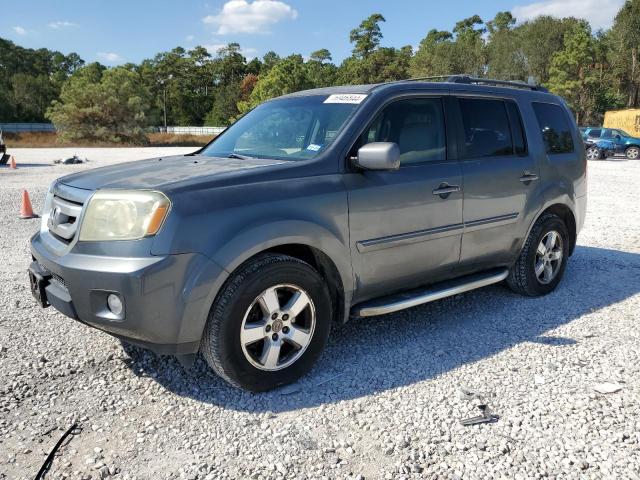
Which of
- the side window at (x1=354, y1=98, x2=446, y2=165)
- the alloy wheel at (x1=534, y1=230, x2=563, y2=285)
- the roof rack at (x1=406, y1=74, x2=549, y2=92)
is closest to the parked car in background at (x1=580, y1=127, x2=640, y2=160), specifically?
the roof rack at (x1=406, y1=74, x2=549, y2=92)

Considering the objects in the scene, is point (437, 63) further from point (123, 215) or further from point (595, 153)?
point (123, 215)

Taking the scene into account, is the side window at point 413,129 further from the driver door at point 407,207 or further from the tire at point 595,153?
the tire at point 595,153

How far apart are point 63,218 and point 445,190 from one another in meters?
2.66

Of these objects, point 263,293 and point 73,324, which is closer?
point 263,293

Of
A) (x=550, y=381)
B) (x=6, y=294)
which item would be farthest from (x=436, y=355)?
(x=6, y=294)

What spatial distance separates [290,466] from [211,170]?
1818 millimetres

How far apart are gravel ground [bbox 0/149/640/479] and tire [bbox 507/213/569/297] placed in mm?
295

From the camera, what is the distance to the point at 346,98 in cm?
401

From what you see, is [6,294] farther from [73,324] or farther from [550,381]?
[550,381]

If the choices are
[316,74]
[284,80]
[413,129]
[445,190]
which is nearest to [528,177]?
[445,190]

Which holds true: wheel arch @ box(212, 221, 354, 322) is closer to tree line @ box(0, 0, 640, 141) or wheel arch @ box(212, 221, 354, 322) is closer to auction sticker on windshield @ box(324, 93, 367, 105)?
auction sticker on windshield @ box(324, 93, 367, 105)

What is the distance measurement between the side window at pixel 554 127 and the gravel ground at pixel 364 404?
62.2 inches

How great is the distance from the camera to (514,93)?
497 cm

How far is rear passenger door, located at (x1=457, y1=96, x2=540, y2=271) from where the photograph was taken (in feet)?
14.2
